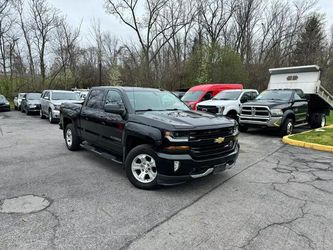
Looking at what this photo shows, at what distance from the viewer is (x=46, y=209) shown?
3812 mm

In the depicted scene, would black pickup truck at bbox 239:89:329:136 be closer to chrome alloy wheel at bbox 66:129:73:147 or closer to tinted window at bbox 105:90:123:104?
tinted window at bbox 105:90:123:104

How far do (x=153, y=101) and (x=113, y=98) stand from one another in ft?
2.90

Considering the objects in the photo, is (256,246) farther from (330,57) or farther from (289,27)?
(289,27)

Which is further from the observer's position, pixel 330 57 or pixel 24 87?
pixel 24 87

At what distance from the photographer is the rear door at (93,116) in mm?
5990

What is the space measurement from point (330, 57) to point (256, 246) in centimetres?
3077

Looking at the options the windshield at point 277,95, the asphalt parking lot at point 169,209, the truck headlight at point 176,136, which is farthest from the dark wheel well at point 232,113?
the truck headlight at point 176,136

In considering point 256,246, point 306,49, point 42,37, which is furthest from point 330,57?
point 42,37

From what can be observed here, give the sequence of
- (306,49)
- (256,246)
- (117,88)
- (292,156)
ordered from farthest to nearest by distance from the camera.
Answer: (306,49) < (292,156) < (117,88) < (256,246)

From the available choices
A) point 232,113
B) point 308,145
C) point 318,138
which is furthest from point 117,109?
point 232,113

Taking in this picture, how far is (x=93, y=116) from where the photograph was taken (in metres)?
6.14

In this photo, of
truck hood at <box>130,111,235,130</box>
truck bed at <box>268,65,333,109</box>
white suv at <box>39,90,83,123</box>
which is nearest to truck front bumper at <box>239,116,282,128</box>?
truck bed at <box>268,65,333,109</box>

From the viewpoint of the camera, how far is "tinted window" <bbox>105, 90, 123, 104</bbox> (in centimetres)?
554

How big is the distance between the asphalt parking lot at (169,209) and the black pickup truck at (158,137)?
40 centimetres
